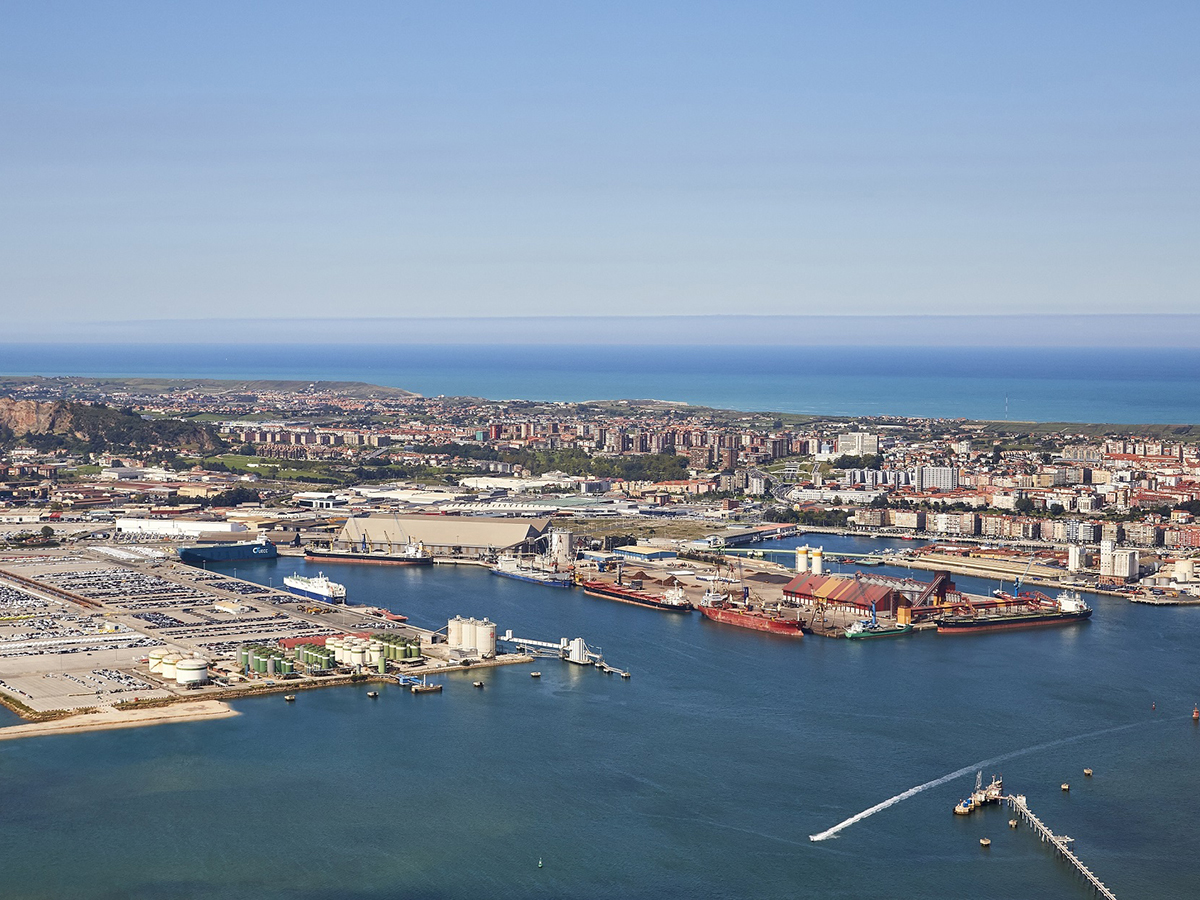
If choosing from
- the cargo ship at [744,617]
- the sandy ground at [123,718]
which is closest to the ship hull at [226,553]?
the cargo ship at [744,617]

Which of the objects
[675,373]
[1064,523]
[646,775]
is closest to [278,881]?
[646,775]

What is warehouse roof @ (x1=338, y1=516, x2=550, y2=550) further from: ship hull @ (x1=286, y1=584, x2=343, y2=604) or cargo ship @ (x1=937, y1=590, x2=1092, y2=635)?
cargo ship @ (x1=937, y1=590, x2=1092, y2=635)

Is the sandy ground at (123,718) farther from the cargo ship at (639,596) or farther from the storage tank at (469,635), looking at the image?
the cargo ship at (639,596)

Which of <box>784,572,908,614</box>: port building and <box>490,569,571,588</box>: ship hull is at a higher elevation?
<box>784,572,908,614</box>: port building

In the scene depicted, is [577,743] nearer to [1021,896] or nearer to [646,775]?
[646,775]

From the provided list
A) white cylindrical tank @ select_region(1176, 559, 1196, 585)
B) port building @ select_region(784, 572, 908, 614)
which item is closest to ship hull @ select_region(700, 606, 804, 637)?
port building @ select_region(784, 572, 908, 614)

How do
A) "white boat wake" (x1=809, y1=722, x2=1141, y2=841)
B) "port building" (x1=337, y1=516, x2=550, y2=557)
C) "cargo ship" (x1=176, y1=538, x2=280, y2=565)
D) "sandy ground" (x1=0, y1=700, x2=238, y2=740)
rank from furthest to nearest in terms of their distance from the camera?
1. "port building" (x1=337, y1=516, x2=550, y2=557)
2. "cargo ship" (x1=176, y1=538, x2=280, y2=565)
3. "sandy ground" (x1=0, y1=700, x2=238, y2=740)
4. "white boat wake" (x1=809, y1=722, x2=1141, y2=841)
